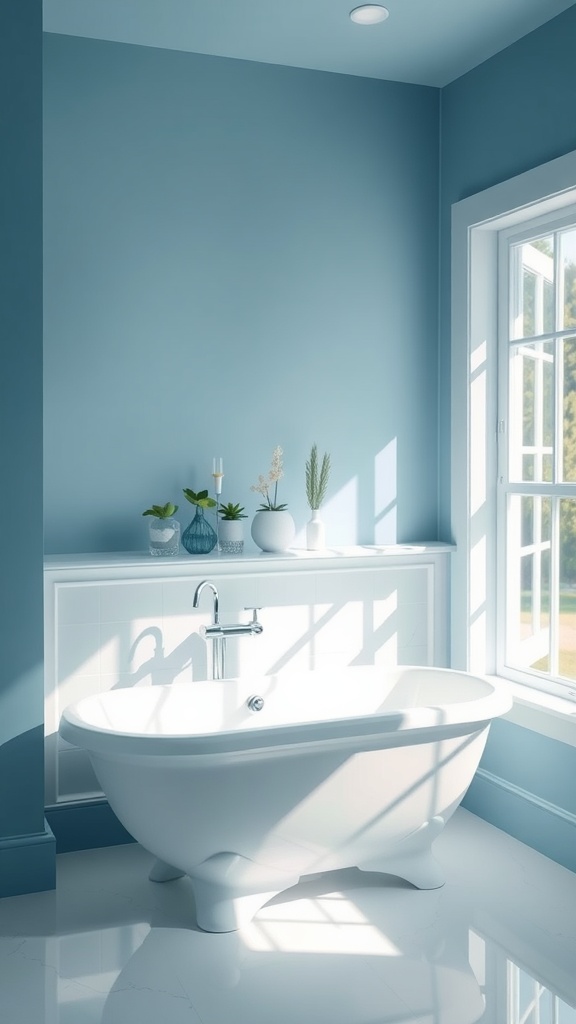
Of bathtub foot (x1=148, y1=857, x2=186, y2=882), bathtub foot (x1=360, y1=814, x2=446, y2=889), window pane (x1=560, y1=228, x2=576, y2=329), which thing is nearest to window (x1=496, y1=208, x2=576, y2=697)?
window pane (x1=560, y1=228, x2=576, y2=329)

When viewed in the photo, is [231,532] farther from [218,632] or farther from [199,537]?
[218,632]

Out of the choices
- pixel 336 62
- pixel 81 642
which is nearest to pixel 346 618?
pixel 81 642

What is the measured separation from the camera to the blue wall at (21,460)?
3.01 metres

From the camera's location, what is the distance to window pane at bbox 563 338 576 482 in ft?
11.5

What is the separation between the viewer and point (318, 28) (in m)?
3.46

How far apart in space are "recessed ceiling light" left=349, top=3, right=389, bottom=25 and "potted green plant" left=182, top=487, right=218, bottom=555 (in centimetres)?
173

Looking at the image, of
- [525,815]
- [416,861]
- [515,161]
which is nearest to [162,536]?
[416,861]

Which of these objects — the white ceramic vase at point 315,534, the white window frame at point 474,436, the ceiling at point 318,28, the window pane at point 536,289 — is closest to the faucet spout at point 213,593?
the white ceramic vase at point 315,534

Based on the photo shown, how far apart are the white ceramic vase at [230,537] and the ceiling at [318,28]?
69.3 inches

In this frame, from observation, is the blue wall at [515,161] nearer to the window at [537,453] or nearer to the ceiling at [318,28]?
the ceiling at [318,28]

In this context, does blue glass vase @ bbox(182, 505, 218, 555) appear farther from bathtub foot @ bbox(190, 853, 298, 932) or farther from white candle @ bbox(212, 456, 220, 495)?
bathtub foot @ bbox(190, 853, 298, 932)

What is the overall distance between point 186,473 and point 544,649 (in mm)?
1520

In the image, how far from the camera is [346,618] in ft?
12.4

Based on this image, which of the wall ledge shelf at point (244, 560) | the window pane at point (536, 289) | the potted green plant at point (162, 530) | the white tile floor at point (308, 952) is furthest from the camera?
the window pane at point (536, 289)
